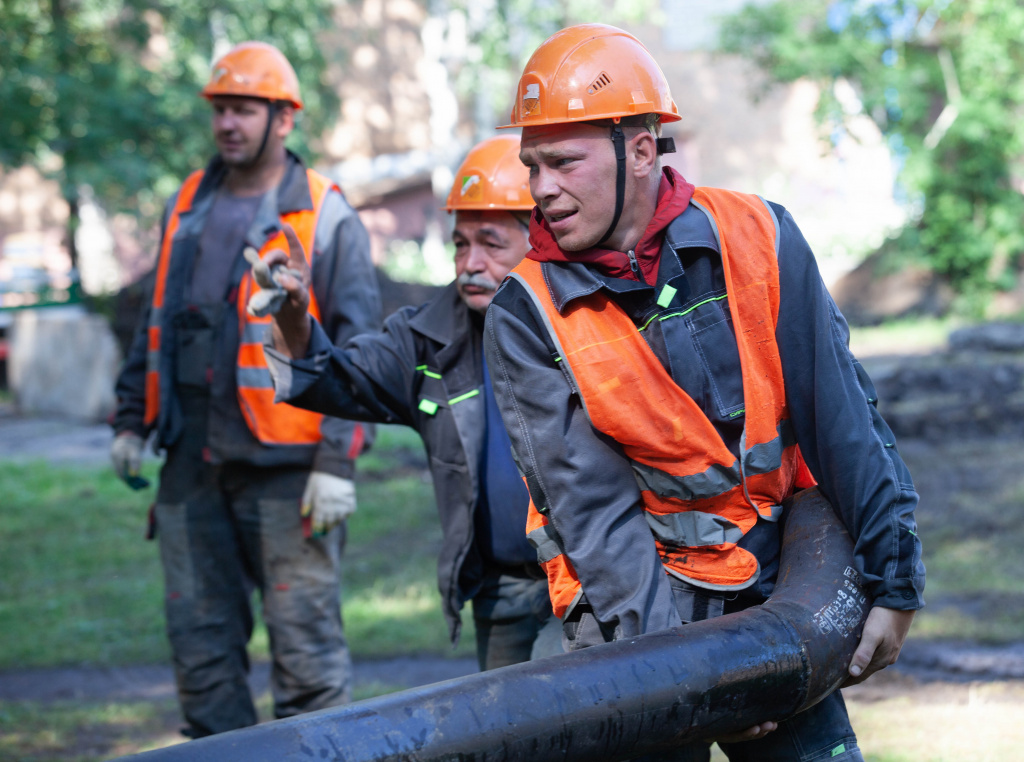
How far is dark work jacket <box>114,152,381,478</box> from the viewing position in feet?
13.1

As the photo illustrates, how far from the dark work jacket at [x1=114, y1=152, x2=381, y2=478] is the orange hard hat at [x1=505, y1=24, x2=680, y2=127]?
1.75 meters

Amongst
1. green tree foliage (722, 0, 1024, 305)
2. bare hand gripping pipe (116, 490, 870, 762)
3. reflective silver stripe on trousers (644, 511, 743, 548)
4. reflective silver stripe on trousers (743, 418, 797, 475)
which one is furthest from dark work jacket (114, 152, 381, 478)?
green tree foliage (722, 0, 1024, 305)

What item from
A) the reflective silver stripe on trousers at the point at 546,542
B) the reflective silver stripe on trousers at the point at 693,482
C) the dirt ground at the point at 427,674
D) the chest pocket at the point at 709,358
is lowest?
the dirt ground at the point at 427,674

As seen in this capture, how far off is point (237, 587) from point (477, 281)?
1778mm

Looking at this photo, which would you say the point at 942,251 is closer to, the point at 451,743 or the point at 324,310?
the point at 324,310

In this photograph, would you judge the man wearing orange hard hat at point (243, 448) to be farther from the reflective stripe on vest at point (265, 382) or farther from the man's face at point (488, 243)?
the man's face at point (488, 243)

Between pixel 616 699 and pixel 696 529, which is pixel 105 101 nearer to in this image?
pixel 696 529

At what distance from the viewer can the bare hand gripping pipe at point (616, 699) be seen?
1703 mm

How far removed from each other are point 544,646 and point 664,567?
0.68 m

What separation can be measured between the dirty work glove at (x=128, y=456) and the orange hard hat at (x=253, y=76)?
1.38m

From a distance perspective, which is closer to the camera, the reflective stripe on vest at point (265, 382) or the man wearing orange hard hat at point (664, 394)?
the man wearing orange hard hat at point (664, 394)

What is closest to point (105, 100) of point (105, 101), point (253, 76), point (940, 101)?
point (105, 101)

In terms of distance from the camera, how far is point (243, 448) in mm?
3994

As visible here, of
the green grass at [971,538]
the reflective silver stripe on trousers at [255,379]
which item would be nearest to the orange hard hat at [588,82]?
the reflective silver stripe on trousers at [255,379]
